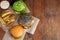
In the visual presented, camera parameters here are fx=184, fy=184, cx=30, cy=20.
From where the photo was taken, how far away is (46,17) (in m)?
0.94

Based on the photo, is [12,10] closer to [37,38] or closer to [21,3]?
[21,3]

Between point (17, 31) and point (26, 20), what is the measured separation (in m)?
0.08

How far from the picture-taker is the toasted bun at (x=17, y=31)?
0.85 meters

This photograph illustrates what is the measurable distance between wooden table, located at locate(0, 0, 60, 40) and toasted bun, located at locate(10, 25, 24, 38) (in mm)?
47

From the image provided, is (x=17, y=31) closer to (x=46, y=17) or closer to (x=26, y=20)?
(x=26, y=20)

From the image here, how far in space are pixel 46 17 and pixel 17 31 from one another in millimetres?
184

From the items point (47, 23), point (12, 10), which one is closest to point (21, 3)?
point (12, 10)

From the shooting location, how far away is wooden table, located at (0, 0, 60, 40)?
906 millimetres

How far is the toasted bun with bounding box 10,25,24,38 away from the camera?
0.85m

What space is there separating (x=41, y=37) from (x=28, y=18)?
0.37ft

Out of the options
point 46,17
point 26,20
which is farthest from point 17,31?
point 46,17

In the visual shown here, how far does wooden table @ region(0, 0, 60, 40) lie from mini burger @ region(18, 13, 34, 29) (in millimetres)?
41

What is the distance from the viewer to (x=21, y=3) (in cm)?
92

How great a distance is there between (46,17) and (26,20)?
0.12 metres
